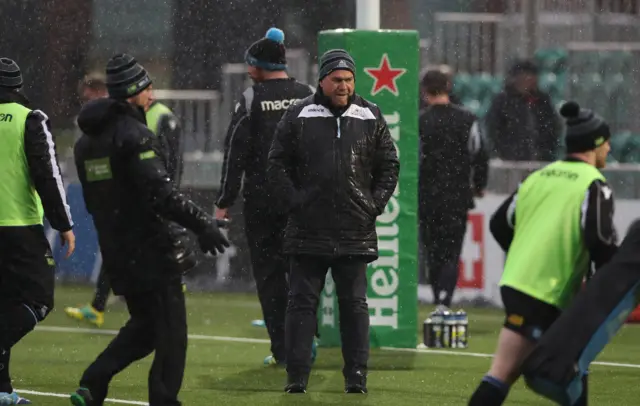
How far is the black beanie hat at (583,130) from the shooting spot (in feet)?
25.6

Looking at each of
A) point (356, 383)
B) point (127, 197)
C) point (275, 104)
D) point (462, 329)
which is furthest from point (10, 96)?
point (462, 329)

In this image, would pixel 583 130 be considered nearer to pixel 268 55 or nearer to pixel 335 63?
pixel 335 63

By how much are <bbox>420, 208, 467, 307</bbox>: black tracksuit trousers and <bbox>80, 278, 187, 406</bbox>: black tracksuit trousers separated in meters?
5.59

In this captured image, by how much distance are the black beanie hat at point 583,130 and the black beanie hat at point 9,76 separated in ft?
11.4

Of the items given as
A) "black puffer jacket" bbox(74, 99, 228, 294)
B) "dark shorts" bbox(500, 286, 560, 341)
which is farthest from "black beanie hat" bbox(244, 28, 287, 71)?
"dark shorts" bbox(500, 286, 560, 341)

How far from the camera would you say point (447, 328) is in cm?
1288

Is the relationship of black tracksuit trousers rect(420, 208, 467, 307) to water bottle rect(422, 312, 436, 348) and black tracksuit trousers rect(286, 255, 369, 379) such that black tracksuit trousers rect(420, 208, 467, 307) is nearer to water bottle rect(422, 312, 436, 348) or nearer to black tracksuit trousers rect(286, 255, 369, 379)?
water bottle rect(422, 312, 436, 348)

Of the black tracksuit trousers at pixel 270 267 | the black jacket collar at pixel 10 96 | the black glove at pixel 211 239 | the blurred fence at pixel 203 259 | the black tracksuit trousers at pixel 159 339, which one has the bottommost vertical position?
the blurred fence at pixel 203 259

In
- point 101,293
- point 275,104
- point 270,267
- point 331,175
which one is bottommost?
point 101,293

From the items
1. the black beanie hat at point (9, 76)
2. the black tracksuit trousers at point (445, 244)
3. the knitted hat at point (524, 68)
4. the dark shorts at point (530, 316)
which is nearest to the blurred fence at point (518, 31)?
the knitted hat at point (524, 68)

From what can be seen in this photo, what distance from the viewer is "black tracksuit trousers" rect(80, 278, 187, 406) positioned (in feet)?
28.3

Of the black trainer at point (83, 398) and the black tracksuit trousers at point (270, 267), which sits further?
the black tracksuit trousers at point (270, 267)

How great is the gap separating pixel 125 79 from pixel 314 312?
7.44 ft

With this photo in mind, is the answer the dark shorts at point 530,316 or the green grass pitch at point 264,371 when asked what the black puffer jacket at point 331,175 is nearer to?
the green grass pitch at point 264,371
